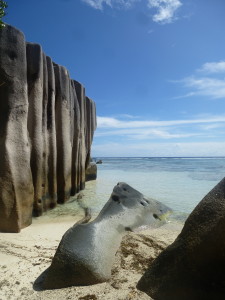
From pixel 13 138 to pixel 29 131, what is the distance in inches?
30.1

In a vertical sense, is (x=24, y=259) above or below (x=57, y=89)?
below

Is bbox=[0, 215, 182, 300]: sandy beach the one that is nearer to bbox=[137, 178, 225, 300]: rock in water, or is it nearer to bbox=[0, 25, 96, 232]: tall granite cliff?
bbox=[137, 178, 225, 300]: rock in water

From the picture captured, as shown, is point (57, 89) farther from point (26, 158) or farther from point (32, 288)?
point (32, 288)

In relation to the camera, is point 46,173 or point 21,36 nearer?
point 21,36

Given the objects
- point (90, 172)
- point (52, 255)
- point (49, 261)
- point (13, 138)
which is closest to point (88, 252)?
point (49, 261)

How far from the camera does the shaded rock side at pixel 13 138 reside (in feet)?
14.4

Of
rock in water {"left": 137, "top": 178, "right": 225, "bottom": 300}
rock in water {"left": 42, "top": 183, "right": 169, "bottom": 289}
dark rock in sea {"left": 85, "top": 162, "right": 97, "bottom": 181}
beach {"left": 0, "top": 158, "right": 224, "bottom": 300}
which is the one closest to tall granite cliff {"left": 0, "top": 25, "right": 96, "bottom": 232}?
beach {"left": 0, "top": 158, "right": 224, "bottom": 300}

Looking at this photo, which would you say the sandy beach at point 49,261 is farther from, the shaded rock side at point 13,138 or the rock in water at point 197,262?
the shaded rock side at point 13,138

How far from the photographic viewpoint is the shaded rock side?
4379 millimetres

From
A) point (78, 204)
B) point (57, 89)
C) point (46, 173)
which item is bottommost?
point (78, 204)

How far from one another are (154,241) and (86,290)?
5.74ft

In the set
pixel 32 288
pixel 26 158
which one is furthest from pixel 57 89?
pixel 32 288

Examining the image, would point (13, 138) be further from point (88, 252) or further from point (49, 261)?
point (88, 252)

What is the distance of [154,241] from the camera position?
158 inches
